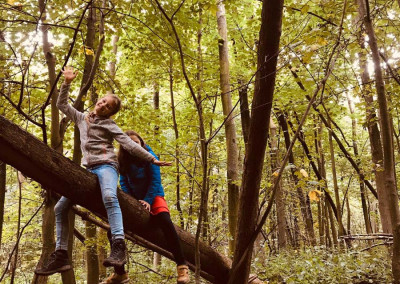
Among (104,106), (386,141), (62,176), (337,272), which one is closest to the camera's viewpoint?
(62,176)

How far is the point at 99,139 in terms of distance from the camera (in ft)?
10.6

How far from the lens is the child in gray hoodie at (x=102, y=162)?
279 centimetres

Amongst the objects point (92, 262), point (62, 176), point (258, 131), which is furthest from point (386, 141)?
point (92, 262)

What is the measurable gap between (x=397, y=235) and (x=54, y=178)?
12.5ft

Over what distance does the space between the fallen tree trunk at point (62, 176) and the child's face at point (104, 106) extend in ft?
2.58

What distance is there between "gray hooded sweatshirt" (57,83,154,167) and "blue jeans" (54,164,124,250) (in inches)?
4.0

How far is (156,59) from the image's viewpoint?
20.1 ft

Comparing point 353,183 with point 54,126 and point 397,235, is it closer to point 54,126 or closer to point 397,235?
point 397,235

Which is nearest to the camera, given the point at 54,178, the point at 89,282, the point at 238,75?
the point at 54,178

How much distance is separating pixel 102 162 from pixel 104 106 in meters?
0.64

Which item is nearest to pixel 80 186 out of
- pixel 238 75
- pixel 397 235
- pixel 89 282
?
pixel 397 235

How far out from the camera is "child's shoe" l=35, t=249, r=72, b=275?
2.82 metres

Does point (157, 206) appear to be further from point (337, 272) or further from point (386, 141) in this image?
point (337, 272)

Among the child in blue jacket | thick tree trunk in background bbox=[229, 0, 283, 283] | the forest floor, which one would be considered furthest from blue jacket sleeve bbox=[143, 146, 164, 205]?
the forest floor
